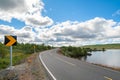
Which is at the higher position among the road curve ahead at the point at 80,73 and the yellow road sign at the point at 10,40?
the yellow road sign at the point at 10,40

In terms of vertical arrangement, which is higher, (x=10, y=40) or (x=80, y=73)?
(x=10, y=40)

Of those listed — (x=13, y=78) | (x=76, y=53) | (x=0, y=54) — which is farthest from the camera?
(x=76, y=53)

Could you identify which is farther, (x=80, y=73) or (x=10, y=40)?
(x=80, y=73)

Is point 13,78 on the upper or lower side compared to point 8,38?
lower

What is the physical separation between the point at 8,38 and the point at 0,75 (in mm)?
2726

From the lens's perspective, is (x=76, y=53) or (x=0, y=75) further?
(x=76, y=53)

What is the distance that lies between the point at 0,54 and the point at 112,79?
45.6 m

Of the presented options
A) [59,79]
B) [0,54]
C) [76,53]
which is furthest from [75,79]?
[76,53]

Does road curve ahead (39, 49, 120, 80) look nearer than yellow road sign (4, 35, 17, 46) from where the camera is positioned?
No

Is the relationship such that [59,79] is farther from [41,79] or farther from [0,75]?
[0,75]

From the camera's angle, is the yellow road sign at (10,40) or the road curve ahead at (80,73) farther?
the road curve ahead at (80,73)

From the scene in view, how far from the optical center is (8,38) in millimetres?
11625

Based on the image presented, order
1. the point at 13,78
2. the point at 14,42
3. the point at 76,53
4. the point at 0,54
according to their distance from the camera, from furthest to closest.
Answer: the point at 76,53
the point at 0,54
the point at 14,42
the point at 13,78

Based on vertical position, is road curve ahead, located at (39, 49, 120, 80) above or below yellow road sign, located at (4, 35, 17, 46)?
below
